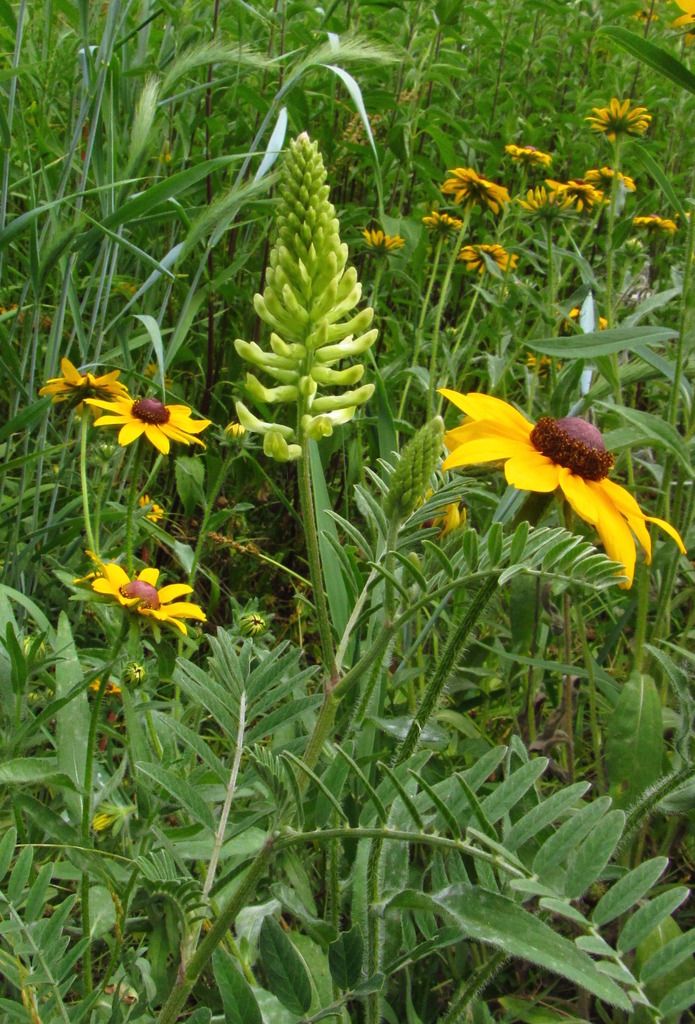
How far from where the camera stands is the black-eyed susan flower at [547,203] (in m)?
2.29

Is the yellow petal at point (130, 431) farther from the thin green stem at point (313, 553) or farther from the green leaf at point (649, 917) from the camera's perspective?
the green leaf at point (649, 917)

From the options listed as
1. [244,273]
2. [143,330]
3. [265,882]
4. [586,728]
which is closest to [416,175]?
[244,273]

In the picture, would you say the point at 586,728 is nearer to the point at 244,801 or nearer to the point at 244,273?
the point at 244,801

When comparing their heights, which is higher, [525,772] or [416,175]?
[525,772]

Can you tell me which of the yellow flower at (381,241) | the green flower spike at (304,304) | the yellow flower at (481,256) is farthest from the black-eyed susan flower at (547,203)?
the green flower spike at (304,304)

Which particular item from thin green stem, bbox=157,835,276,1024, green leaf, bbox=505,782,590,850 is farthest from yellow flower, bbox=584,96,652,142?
thin green stem, bbox=157,835,276,1024

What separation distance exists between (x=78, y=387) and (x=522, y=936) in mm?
1189

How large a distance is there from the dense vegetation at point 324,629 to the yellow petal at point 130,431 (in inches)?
0.8

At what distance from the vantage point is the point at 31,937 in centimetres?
80

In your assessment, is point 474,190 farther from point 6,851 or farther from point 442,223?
point 6,851

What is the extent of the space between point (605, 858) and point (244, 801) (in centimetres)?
61

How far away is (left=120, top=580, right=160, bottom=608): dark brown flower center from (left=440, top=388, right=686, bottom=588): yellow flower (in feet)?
1.32

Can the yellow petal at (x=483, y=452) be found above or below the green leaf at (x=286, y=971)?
above

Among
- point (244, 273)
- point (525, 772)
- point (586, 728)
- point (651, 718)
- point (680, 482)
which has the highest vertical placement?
point (525, 772)
